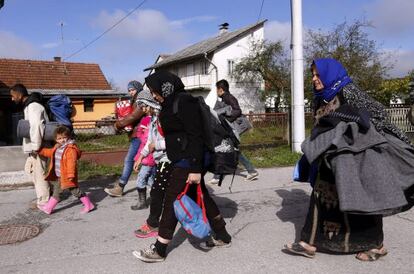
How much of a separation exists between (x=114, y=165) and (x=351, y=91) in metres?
6.84

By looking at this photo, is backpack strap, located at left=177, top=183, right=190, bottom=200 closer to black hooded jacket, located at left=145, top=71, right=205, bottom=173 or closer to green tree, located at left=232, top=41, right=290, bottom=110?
black hooded jacket, located at left=145, top=71, right=205, bottom=173

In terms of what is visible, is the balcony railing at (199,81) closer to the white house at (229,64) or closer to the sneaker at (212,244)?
the white house at (229,64)

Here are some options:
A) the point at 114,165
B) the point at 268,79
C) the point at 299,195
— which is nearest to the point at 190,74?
the point at 268,79

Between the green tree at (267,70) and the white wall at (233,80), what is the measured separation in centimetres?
84

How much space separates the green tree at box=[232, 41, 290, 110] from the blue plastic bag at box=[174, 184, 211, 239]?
27459 mm

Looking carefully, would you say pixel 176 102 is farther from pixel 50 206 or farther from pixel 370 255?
pixel 50 206

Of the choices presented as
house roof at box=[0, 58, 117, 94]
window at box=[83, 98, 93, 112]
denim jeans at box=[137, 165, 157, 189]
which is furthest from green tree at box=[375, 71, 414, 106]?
denim jeans at box=[137, 165, 157, 189]

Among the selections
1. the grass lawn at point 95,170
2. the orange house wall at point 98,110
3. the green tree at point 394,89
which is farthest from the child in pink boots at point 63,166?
the orange house wall at point 98,110

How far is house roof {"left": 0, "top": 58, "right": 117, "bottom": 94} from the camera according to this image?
30.6 metres

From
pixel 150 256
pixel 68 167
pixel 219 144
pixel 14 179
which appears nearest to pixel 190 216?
pixel 150 256

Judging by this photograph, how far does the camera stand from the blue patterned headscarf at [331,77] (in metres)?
3.70

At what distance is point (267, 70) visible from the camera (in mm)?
32312

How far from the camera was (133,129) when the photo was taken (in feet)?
20.4

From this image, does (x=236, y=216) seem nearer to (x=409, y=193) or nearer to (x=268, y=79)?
(x=409, y=193)
